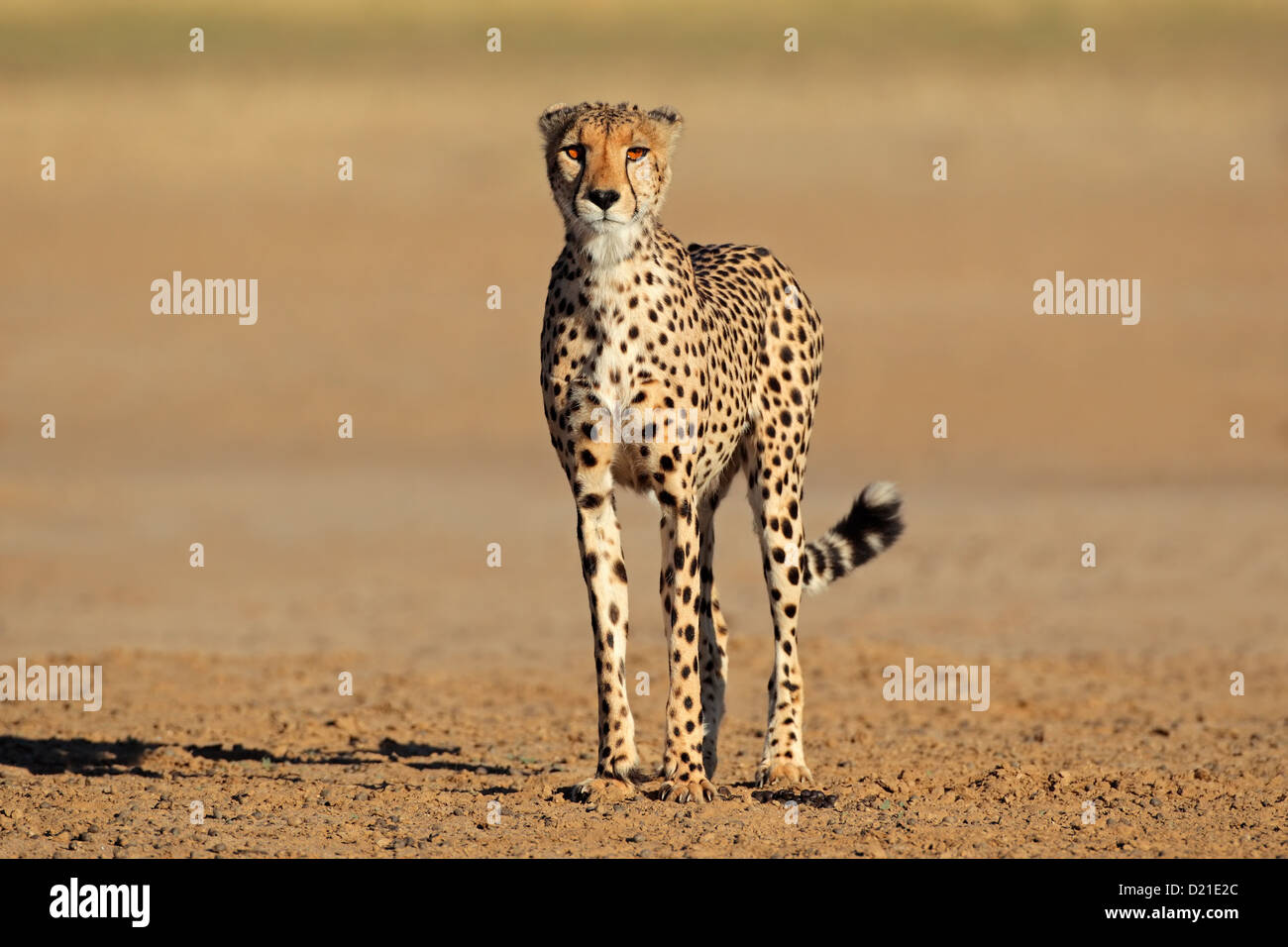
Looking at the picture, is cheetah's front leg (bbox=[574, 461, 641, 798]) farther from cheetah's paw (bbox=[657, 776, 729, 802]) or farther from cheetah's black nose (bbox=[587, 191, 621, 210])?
cheetah's black nose (bbox=[587, 191, 621, 210])

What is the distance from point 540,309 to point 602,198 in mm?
14031

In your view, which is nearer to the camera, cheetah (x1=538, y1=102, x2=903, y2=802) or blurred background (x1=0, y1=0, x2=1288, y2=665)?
cheetah (x1=538, y1=102, x2=903, y2=802)

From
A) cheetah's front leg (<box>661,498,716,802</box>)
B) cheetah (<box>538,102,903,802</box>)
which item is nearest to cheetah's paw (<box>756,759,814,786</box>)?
cheetah (<box>538,102,903,802</box>)

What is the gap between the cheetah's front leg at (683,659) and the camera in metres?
5.27

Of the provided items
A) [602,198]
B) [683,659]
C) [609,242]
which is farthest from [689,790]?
[602,198]

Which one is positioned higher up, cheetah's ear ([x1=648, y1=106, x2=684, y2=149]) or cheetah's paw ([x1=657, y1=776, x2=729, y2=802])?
cheetah's ear ([x1=648, y1=106, x2=684, y2=149])

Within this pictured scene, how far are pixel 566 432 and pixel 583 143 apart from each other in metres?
0.82

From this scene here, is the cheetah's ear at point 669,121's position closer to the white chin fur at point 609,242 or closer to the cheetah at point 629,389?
the cheetah at point 629,389

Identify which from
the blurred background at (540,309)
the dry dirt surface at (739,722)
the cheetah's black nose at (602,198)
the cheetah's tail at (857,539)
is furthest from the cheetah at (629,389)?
the blurred background at (540,309)

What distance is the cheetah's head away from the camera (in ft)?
16.7

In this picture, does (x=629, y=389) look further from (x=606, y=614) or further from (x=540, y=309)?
(x=540, y=309)

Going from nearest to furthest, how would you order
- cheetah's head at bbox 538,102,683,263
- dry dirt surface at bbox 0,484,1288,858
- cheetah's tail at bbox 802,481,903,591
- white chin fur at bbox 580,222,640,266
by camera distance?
dry dirt surface at bbox 0,484,1288,858
cheetah's head at bbox 538,102,683,263
white chin fur at bbox 580,222,640,266
cheetah's tail at bbox 802,481,903,591

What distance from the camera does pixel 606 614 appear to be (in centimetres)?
537

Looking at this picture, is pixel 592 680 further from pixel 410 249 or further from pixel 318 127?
pixel 318 127
